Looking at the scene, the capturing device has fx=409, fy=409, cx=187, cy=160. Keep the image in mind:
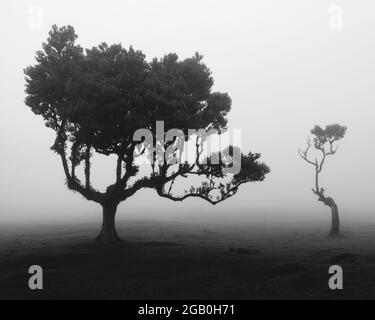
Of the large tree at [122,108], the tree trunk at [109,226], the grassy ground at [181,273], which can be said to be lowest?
the grassy ground at [181,273]

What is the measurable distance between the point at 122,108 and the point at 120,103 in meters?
0.51

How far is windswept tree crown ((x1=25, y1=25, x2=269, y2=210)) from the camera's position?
34.3 metres

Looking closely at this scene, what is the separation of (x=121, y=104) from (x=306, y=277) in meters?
20.1

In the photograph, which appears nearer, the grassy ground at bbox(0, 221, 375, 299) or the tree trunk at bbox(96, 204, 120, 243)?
the grassy ground at bbox(0, 221, 375, 299)

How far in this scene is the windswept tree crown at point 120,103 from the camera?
113 ft

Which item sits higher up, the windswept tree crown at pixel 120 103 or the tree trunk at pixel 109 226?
the windswept tree crown at pixel 120 103

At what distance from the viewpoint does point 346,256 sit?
101 ft

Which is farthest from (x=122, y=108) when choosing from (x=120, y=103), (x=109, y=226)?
(x=109, y=226)

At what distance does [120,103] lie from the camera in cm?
3447

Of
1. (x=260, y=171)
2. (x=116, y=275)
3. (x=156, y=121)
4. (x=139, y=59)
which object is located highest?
(x=139, y=59)

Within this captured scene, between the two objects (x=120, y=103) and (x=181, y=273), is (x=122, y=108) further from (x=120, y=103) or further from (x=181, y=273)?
(x=181, y=273)

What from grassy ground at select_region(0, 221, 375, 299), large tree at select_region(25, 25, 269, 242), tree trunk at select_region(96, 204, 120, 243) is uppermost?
large tree at select_region(25, 25, 269, 242)
